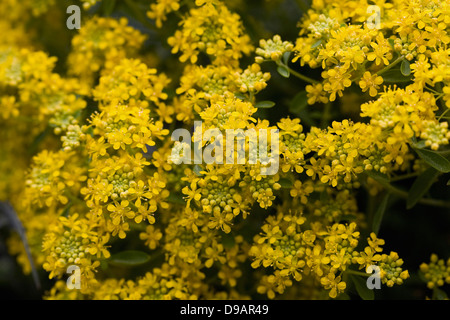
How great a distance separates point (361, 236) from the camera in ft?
5.80

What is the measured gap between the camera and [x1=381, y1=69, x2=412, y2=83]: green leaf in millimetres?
1555

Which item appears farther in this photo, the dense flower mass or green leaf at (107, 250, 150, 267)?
green leaf at (107, 250, 150, 267)

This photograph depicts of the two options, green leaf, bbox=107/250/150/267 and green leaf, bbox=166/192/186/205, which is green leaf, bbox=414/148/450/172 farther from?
green leaf, bbox=107/250/150/267

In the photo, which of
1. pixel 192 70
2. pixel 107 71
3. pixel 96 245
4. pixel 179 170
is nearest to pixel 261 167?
pixel 179 170

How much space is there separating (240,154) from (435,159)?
60cm

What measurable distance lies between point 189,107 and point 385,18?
779 millimetres

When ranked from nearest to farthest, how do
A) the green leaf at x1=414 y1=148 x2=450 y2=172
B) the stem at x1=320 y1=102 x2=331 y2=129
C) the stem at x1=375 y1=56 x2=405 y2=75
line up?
the green leaf at x1=414 y1=148 x2=450 y2=172, the stem at x1=375 y1=56 x2=405 y2=75, the stem at x1=320 y1=102 x2=331 y2=129

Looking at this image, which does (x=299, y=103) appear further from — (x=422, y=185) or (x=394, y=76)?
(x=422, y=185)

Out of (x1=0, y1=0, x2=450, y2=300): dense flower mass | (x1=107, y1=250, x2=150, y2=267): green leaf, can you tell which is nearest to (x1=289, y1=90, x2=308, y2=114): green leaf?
(x1=0, y1=0, x2=450, y2=300): dense flower mass

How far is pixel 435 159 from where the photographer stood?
144 centimetres

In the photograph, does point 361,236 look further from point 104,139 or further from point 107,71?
point 107,71

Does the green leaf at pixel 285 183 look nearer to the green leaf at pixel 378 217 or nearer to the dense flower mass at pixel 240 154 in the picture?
the dense flower mass at pixel 240 154

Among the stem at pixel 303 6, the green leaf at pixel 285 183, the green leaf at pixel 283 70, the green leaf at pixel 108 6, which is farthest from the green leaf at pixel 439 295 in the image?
the green leaf at pixel 108 6
